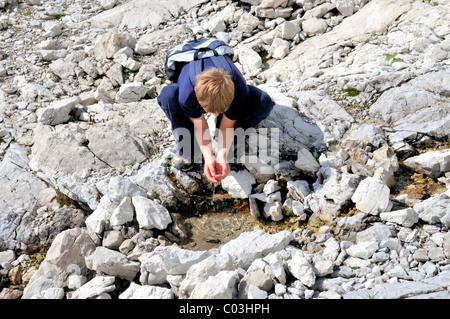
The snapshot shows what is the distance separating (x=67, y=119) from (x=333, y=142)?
3.72 m

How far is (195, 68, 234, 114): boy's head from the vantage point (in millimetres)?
3380

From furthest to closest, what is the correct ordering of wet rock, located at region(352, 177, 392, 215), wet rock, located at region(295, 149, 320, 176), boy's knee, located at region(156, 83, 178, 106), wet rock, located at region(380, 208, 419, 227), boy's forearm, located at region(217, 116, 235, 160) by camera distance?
wet rock, located at region(295, 149, 320, 176) < boy's forearm, located at region(217, 116, 235, 160) < boy's knee, located at region(156, 83, 178, 106) < wet rock, located at region(352, 177, 392, 215) < wet rock, located at region(380, 208, 419, 227)

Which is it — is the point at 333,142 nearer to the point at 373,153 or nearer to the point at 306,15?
the point at 373,153

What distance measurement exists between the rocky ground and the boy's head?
1.35 m

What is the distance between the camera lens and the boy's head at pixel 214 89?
3380 mm

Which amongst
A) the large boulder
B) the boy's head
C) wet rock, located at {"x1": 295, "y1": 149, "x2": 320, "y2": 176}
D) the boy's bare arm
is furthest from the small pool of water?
the boy's head

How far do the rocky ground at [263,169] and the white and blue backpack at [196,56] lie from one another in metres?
1.15

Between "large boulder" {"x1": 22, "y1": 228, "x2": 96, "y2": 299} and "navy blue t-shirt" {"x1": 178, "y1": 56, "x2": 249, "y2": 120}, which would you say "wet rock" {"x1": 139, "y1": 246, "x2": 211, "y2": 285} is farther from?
"navy blue t-shirt" {"x1": 178, "y1": 56, "x2": 249, "y2": 120}

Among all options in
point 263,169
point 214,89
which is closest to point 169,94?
point 214,89

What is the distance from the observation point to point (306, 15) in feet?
23.3

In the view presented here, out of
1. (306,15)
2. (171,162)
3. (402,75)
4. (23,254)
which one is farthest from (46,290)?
(306,15)

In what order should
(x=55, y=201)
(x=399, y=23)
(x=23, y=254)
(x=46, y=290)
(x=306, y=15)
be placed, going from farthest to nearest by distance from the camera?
1. (x=306, y=15)
2. (x=399, y=23)
3. (x=55, y=201)
4. (x=23, y=254)
5. (x=46, y=290)

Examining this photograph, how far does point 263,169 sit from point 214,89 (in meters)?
1.56

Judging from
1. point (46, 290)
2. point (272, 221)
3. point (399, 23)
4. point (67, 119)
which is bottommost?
point (272, 221)
